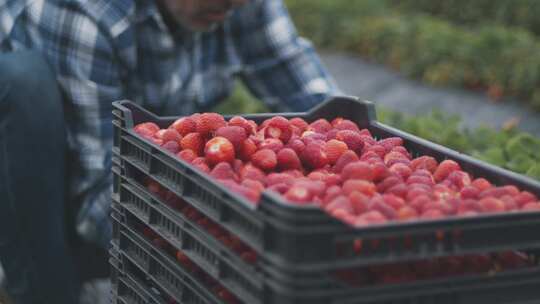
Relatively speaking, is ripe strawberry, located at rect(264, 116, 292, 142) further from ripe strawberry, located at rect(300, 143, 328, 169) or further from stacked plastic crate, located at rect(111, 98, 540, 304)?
stacked plastic crate, located at rect(111, 98, 540, 304)

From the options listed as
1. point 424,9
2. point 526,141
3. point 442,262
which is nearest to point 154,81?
point 526,141

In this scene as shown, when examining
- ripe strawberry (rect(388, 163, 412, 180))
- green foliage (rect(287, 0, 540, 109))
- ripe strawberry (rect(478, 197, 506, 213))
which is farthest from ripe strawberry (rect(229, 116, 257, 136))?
green foliage (rect(287, 0, 540, 109))

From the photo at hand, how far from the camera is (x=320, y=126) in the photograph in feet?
7.43

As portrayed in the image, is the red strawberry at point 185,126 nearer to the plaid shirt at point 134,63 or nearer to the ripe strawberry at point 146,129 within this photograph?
the ripe strawberry at point 146,129

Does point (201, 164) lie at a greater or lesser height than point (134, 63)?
greater

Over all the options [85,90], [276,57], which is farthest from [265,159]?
[276,57]

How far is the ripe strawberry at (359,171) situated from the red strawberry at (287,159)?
0.14 metres

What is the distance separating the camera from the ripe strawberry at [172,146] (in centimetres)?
198

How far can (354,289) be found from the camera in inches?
60.1

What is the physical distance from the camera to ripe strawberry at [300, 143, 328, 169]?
1.95 meters

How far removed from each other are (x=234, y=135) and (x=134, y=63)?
1470 mm

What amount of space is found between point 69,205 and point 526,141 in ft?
5.19

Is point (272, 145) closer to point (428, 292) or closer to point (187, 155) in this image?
point (187, 155)

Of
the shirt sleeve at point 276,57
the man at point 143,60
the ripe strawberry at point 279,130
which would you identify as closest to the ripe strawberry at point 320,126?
the ripe strawberry at point 279,130
